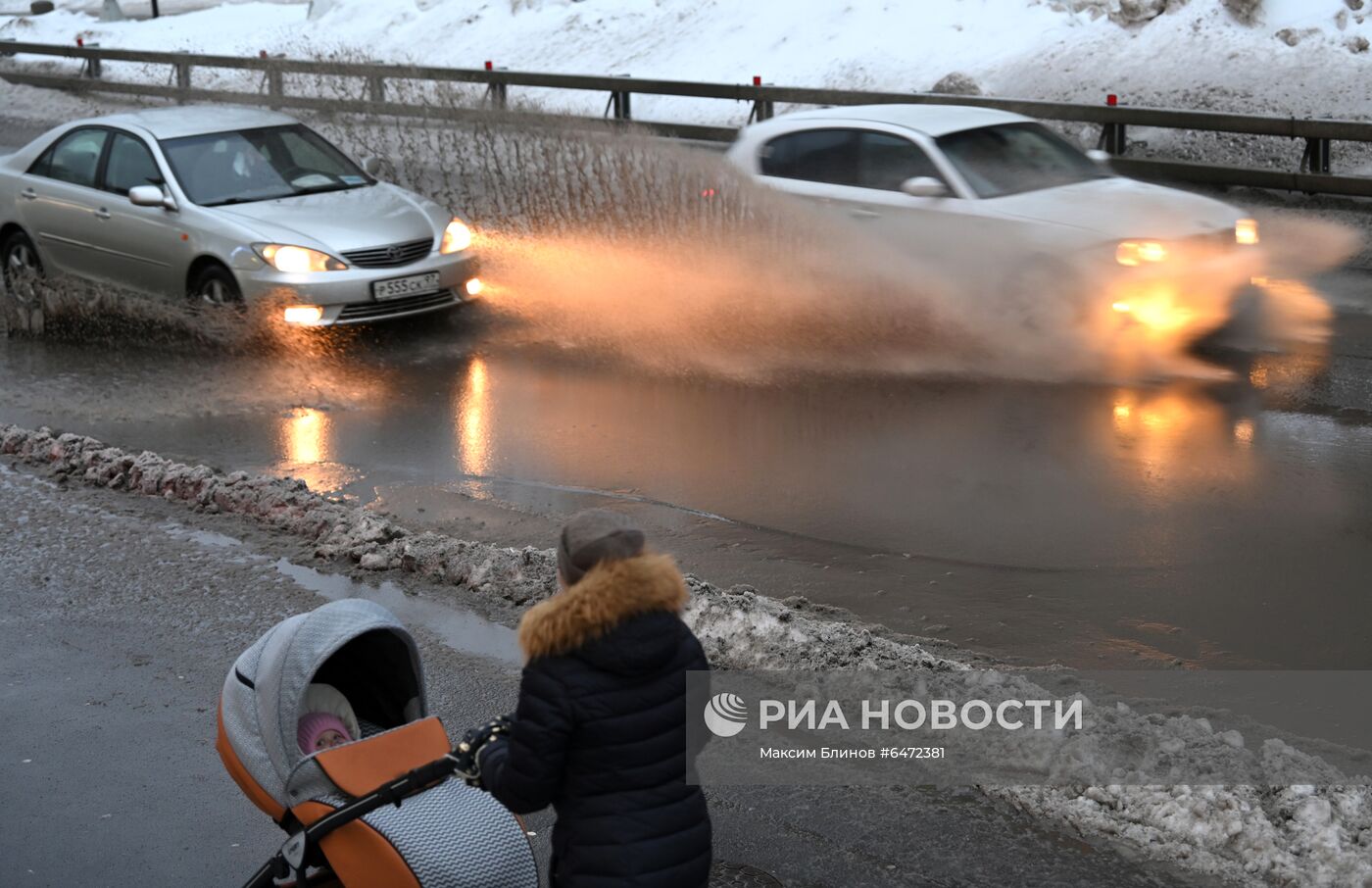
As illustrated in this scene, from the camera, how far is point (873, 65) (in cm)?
2223

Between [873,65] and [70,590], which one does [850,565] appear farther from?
[873,65]

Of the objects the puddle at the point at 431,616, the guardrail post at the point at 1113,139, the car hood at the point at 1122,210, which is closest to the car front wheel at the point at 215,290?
the puddle at the point at 431,616

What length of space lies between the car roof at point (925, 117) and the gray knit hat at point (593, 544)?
7.79 meters

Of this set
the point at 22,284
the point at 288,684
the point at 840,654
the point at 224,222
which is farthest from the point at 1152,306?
the point at 22,284

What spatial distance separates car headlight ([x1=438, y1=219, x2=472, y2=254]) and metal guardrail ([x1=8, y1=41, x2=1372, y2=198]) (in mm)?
2980

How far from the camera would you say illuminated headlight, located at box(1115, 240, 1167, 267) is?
9.30 m

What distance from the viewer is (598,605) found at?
9.69ft

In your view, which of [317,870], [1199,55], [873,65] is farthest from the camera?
[873,65]

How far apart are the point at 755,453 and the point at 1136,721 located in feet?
11.9

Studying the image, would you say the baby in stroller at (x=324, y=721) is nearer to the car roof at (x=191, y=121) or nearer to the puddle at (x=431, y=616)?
the puddle at (x=431, y=616)

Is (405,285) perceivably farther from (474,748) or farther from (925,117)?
Result: (474,748)

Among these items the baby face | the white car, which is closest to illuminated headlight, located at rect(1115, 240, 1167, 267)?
the white car

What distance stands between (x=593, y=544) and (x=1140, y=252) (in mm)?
7138

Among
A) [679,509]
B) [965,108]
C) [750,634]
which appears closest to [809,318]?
[965,108]
